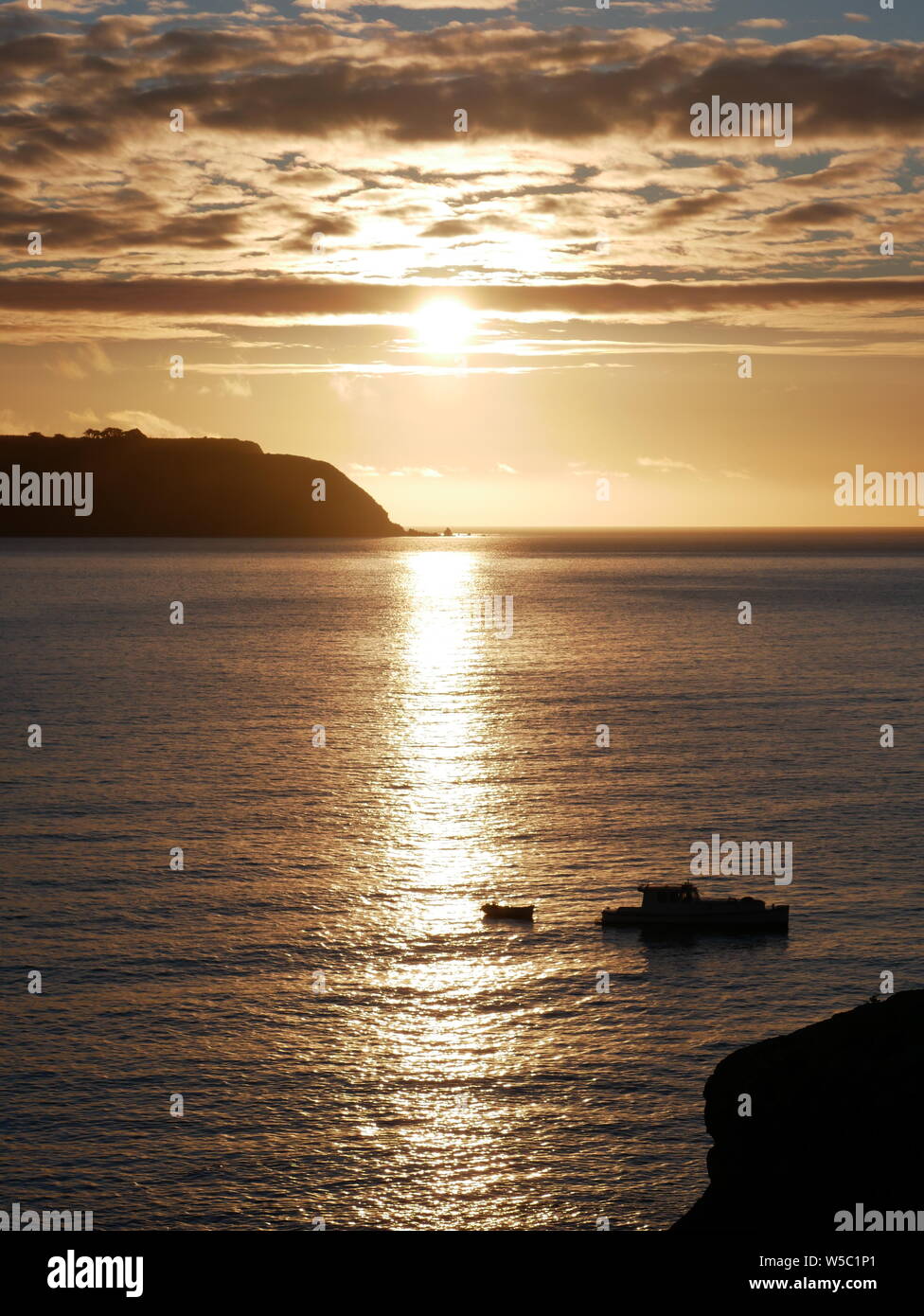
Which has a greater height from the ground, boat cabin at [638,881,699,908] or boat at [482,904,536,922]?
boat cabin at [638,881,699,908]

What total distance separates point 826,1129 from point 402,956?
3362cm

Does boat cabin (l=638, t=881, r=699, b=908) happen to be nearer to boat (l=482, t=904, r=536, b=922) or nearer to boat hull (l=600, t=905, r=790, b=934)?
boat hull (l=600, t=905, r=790, b=934)

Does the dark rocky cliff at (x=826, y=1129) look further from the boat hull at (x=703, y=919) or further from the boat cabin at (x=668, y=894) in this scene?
the boat cabin at (x=668, y=894)

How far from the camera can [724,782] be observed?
314ft

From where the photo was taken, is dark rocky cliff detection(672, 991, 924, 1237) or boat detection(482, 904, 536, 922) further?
boat detection(482, 904, 536, 922)

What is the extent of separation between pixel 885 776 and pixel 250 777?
5228 cm

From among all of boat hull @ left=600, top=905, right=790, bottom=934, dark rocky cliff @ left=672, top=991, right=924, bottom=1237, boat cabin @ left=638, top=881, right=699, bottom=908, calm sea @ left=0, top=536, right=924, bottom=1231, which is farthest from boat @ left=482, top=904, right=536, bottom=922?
dark rocky cliff @ left=672, top=991, right=924, bottom=1237

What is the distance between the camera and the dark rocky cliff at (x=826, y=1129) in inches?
1036

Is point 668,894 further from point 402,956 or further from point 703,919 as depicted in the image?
point 402,956

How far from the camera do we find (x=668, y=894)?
207 feet

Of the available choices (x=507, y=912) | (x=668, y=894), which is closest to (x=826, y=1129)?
(x=668, y=894)

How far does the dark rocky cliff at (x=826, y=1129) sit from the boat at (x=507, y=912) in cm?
3347

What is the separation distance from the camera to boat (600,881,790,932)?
204ft
